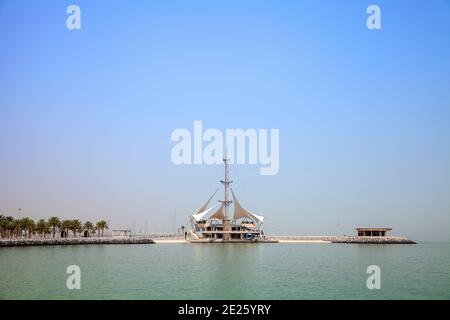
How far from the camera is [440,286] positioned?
76.9 ft

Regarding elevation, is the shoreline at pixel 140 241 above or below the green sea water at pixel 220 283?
below

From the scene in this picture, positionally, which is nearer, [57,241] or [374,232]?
[57,241]

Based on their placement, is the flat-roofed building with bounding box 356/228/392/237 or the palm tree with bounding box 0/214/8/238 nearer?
the palm tree with bounding box 0/214/8/238

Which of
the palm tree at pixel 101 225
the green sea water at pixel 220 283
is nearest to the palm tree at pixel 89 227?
the palm tree at pixel 101 225

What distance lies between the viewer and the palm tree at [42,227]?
78.1m

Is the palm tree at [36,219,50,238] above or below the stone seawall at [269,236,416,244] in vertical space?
above

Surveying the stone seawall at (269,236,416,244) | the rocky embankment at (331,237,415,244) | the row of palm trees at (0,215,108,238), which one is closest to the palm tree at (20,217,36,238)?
the row of palm trees at (0,215,108,238)

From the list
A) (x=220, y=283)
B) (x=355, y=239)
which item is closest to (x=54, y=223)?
(x=355, y=239)

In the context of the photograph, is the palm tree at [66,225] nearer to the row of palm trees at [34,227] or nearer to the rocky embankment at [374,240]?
the row of palm trees at [34,227]

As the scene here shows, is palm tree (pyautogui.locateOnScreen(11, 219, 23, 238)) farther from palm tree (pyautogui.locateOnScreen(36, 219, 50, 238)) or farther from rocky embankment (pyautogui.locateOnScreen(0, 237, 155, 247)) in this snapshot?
rocky embankment (pyautogui.locateOnScreen(0, 237, 155, 247))

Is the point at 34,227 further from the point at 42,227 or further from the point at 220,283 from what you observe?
the point at 220,283

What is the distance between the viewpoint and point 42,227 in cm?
7831

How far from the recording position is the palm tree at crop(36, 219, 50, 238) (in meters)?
78.1
